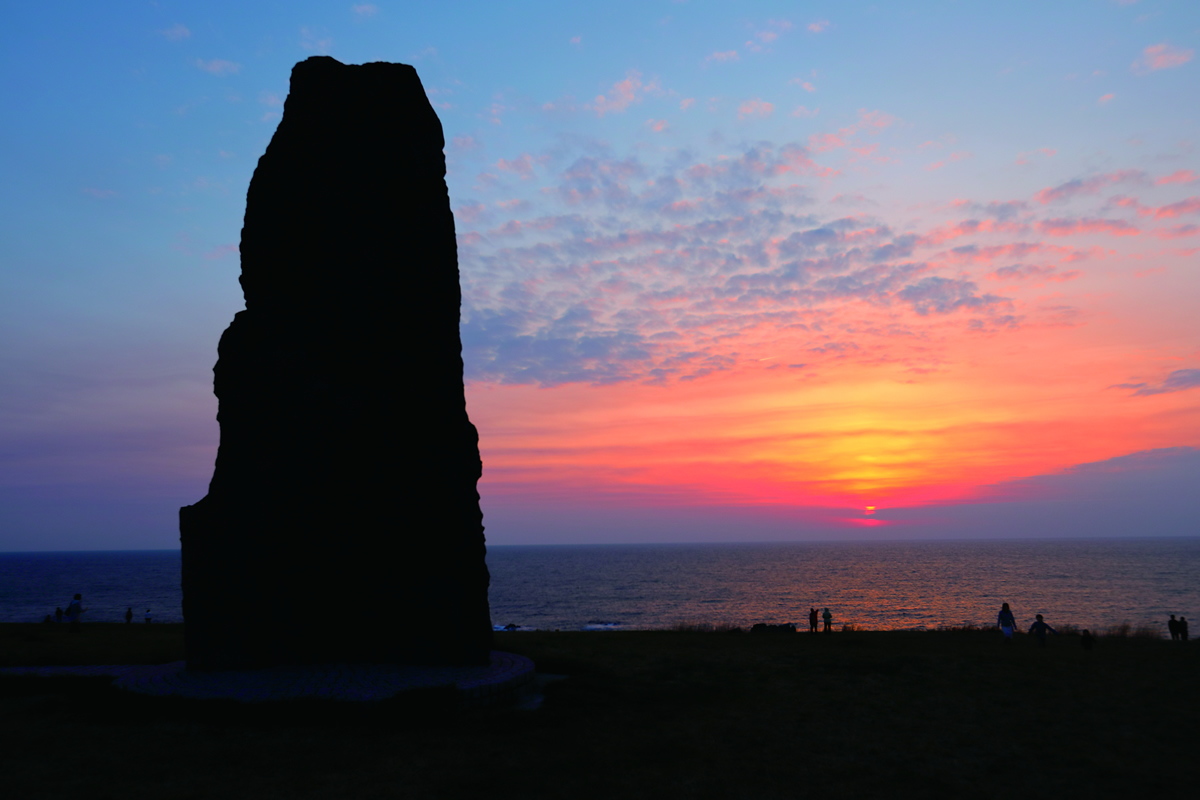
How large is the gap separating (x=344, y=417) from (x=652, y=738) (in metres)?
7.86

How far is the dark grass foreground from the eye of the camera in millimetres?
8164

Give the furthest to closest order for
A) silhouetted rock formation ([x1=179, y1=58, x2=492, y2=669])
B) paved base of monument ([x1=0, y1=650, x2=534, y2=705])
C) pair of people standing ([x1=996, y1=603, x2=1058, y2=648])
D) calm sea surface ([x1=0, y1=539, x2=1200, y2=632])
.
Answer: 1. calm sea surface ([x1=0, y1=539, x2=1200, y2=632])
2. pair of people standing ([x1=996, y1=603, x2=1058, y2=648])
3. silhouetted rock formation ([x1=179, y1=58, x2=492, y2=669])
4. paved base of monument ([x1=0, y1=650, x2=534, y2=705])

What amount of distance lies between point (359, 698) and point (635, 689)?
5.67 m

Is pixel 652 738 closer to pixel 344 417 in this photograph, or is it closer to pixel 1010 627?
pixel 344 417

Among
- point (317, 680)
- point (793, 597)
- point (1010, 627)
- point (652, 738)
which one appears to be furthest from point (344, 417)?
point (793, 597)

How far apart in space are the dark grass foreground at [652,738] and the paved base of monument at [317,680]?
10.1 inches

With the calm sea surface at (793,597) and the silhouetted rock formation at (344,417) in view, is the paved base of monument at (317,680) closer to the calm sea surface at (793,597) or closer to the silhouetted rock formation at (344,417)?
the silhouetted rock formation at (344,417)

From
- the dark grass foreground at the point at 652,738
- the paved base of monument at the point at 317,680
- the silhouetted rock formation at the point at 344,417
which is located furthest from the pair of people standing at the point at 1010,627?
the silhouetted rock formation at the point at 344,417

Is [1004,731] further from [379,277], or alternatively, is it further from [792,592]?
[792,592]

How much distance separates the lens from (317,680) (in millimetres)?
11328

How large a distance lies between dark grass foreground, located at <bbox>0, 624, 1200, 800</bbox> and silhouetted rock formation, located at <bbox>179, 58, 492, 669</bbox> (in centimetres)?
241

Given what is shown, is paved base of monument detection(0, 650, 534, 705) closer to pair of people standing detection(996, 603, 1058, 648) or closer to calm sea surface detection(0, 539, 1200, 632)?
pair of people standing detection(996, 603, 1058, 648)

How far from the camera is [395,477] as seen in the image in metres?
13.4

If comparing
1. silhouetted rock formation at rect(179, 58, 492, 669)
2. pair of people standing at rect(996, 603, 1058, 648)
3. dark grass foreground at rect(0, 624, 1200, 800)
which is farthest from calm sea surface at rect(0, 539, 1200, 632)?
silhouetted rock formation at rect(179, 58, 492, 669)
